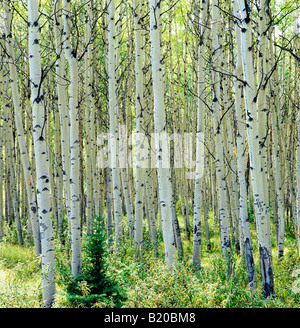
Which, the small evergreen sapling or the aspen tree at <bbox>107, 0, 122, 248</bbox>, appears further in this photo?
the aspen tree at <bbox>107, 0, 122, 248</bbox>

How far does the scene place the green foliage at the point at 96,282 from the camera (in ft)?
14.4

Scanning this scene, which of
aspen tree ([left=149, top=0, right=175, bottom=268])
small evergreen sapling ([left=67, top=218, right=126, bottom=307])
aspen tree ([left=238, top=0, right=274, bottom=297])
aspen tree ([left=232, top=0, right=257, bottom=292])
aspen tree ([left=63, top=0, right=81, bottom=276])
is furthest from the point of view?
aspen tree ([left=232, top=0, right=257, bottom=292])

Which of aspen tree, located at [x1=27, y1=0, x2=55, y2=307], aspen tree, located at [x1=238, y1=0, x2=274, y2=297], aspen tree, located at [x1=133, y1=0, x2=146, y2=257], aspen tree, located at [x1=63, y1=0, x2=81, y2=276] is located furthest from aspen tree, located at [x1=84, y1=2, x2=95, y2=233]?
aspen tree, located at [x1=238, y1=0, x2=274, y2=297]

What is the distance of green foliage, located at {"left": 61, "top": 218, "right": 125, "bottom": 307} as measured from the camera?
173 inches

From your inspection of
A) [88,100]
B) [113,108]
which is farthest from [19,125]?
[88,100]

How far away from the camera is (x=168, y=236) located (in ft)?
16.4

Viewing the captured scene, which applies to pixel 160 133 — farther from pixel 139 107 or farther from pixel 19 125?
pixel 19 125

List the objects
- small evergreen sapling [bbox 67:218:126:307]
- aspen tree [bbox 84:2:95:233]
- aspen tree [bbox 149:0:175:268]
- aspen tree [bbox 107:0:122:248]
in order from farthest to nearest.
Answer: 1. aspen tree [bbox 84:2:95:233]
2. aspen tree [bbox 107:0:122:248]
3. aspen tree [bbox 149:0:175:268]
4. small evergreen sapling [bbox 67:218:126:307]

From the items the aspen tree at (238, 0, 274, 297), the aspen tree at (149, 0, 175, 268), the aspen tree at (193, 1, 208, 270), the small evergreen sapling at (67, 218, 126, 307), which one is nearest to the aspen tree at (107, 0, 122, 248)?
the aspen tree at (193, 1, 208, 270)

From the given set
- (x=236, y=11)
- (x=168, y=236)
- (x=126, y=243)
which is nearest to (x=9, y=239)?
(x=126, y=243)

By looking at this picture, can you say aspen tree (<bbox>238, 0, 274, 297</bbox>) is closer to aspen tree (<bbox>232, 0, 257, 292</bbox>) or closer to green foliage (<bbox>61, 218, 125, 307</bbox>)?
aspen tree (<bbox>232, 0, 257, 292</bbox>)

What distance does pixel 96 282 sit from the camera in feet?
15.3

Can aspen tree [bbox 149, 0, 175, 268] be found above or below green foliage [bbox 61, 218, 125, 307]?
above
